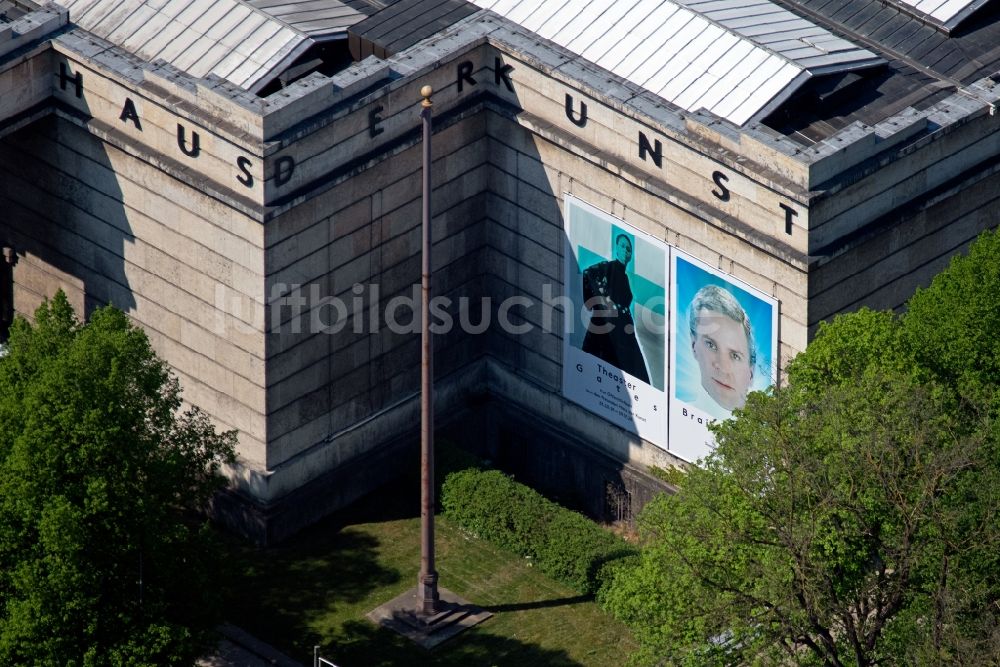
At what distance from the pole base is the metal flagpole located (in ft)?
0.86

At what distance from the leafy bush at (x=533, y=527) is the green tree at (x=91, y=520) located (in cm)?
1155

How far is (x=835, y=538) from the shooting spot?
63.0 meters

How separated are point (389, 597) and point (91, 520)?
12.3m

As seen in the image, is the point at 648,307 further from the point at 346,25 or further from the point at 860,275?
the point at 346,25

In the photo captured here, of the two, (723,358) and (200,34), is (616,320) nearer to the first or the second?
(723,358)

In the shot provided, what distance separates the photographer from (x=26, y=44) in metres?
79.4

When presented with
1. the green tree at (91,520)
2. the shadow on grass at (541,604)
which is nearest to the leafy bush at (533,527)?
the shadow on grass at (541,604)

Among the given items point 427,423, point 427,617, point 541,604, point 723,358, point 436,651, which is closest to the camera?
point 427,423

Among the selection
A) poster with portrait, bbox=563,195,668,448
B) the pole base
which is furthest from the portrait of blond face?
the pole base

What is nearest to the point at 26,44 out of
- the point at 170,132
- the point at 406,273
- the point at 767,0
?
the point at 170,132

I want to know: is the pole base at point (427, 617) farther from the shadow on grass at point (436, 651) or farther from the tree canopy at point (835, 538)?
the tree canopy at point (835, 538)

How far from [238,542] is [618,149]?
17130 mm

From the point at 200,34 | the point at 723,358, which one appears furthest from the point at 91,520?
the point at 723,358

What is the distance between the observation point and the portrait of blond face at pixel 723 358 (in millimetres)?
76688
